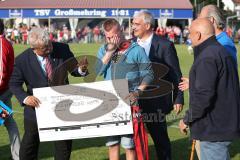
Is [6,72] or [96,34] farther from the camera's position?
[96,34]

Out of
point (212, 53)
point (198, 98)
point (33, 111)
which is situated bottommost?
point (33, 111)

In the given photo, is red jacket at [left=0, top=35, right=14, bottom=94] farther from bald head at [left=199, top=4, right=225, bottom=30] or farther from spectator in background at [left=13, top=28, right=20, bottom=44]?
spectator in background at [left=13, top=28, right=20, bottom=44]

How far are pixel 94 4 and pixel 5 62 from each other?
5567 cm

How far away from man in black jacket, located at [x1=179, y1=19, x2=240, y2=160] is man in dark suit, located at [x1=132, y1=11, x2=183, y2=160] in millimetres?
1546

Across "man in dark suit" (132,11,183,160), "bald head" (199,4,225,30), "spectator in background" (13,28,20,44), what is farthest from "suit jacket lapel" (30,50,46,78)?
"spectator in background" (13,28,20,44)

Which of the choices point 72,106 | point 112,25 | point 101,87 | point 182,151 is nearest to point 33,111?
point 72,106

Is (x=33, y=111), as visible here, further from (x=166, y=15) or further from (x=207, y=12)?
(x=166, y=15)

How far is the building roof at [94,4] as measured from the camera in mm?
60938

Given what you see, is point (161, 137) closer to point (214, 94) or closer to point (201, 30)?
point (214, 94)

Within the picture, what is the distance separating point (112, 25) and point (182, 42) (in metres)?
49.0

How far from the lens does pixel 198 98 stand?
4.69m

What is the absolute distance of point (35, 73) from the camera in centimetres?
610

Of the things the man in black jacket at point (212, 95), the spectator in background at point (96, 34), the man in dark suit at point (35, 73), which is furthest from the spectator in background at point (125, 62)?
the spectator in background at point (96, 34)

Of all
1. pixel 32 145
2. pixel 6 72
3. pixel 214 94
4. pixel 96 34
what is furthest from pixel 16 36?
pixel 214 94
